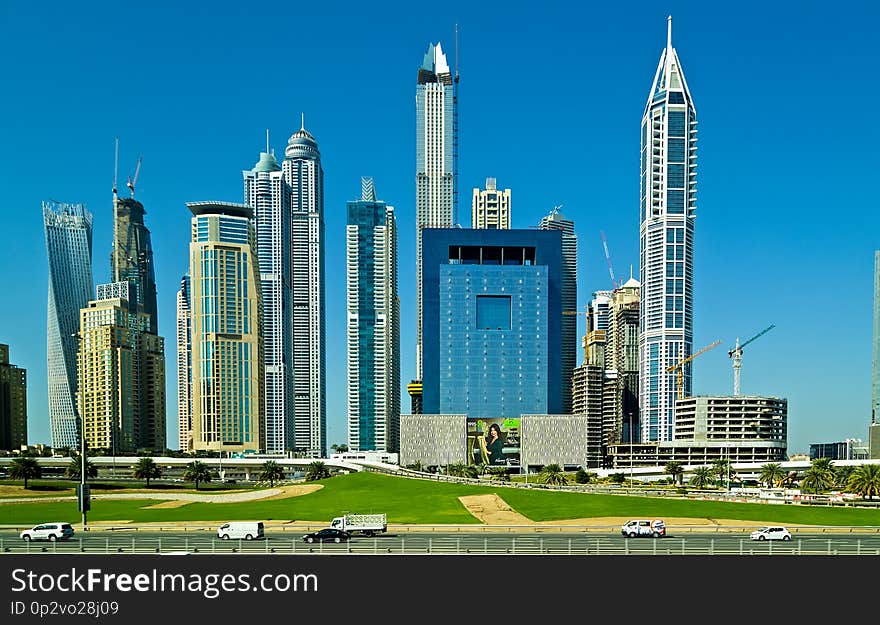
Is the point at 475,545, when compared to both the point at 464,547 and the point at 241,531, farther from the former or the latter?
the point at 241,531

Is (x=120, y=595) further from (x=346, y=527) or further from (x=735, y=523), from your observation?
(x=735, y=523)

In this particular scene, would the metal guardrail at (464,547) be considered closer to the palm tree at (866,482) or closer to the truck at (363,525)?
the truck at (363,525)

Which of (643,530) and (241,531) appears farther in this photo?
(643,530)

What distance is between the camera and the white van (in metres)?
65.4

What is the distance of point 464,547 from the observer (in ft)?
196

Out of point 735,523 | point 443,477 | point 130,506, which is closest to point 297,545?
point 735,523

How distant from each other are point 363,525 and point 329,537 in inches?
237

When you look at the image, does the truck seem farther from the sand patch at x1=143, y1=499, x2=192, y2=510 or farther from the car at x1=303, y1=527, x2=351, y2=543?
the sand patch at x1=143, y1=499, x2=192, y2=510

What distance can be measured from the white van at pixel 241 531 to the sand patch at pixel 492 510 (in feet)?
93.0

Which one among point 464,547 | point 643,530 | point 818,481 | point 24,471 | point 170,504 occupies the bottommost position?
point 24,471

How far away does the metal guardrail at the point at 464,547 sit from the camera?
5659 cm

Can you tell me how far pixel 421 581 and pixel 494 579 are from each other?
14.7ft

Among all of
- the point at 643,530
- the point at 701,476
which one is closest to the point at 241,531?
the point at 643,530

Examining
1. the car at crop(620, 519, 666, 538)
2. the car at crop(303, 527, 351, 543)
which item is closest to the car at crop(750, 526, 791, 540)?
the car at crop(620, 519, 666, 538)
